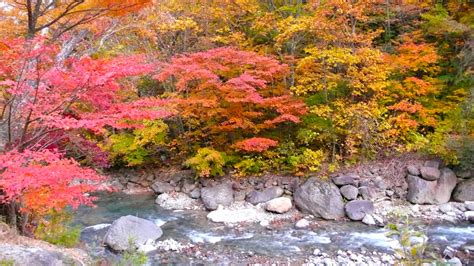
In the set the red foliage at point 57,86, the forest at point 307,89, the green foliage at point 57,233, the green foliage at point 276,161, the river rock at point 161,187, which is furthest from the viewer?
the river rock at point 161,187

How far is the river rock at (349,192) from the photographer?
10.8 meters

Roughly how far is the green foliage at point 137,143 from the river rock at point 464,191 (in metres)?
9.31

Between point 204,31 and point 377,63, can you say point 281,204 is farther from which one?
point 204,31

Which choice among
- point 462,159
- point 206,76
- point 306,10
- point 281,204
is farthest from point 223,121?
point 462,159

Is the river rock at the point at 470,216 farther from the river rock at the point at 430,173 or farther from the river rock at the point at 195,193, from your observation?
the river rock at the point at 195,193

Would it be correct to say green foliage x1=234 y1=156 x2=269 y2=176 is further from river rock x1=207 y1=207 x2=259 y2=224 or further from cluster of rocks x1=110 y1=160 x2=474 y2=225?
river rock x1=207 y1=207 x2=259 y2=224

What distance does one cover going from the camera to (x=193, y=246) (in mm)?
8688

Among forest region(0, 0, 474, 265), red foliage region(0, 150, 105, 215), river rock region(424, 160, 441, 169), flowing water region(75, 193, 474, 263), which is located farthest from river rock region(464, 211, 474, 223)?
red foliage region(0, 150, 105, 215)

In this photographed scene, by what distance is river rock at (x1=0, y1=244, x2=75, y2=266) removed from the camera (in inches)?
194

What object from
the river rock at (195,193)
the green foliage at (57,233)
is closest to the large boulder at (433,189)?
the river rock at (195,193)

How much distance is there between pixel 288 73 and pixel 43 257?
9.04 m

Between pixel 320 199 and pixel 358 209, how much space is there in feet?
3.42

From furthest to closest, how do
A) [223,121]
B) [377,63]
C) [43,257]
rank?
[223,121]
[377,63]
[43,257]

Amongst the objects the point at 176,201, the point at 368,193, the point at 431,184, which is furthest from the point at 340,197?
the point at 176,201
